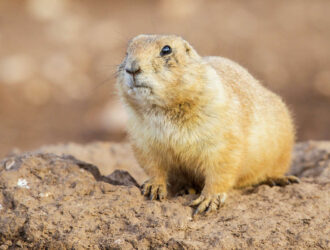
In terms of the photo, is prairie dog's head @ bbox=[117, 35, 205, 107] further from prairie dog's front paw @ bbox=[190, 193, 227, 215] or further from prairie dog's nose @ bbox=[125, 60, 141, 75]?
prairie dog's front paw @ bbox=[190, 193, 227, 215]

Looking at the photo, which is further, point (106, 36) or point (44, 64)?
point (106, 36)

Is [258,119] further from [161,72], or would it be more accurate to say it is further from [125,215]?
[125,215]

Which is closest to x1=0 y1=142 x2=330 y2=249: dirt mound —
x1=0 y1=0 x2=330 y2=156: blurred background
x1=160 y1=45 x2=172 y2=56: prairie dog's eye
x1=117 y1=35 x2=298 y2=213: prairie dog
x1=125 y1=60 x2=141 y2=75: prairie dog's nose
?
x1=117 y1=35 x2=298 y2=213: prairie dog

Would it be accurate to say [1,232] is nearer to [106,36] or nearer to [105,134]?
[105,134]

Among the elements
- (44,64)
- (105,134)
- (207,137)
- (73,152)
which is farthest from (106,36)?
(207,137)

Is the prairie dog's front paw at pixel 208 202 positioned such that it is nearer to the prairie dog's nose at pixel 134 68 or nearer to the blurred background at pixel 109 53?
the prairie dog's nose at pixel 134 68

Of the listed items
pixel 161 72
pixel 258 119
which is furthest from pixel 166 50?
pixel 258 119
